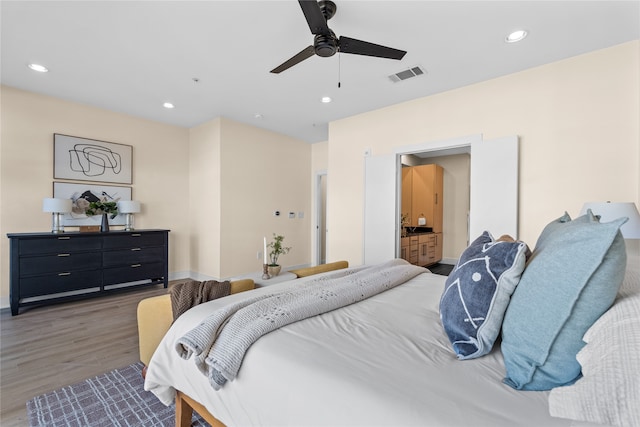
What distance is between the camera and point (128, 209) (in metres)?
4.29

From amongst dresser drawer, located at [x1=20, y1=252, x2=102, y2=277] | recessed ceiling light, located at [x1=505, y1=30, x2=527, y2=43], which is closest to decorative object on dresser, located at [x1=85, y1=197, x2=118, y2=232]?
dresser drawer, located at [x1=20, y1=252, x2=102, y2=277]

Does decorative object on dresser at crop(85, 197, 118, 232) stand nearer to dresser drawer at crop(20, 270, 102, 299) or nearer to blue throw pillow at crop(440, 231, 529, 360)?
dresser drawer at crop(20, 270, 102, 299)

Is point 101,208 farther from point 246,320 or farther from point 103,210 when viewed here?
point 246,320

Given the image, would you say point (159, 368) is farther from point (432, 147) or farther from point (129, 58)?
point (432, 147)

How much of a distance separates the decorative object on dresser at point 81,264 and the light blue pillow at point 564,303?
181 inches

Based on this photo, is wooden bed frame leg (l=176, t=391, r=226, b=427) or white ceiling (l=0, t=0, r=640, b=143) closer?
wooden bed frame leg (l=176, t=391, r=226, b=427)

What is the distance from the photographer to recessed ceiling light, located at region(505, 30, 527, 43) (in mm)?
2434

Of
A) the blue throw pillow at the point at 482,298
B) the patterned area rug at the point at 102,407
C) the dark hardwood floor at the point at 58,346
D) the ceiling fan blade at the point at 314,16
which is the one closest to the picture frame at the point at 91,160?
the dark hardwood floor at the point at 58,346

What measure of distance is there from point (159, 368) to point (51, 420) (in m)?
0.88

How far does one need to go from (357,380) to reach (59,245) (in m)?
4.24

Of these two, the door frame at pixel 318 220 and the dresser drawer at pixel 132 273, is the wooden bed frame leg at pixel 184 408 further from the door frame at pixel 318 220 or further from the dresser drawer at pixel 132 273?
the door frame at pixel 318 220

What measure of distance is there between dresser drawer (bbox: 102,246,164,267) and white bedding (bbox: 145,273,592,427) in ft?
10.5

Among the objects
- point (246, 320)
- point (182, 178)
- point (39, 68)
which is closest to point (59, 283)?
point (182, 178)

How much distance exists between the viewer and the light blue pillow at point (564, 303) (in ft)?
2.45
